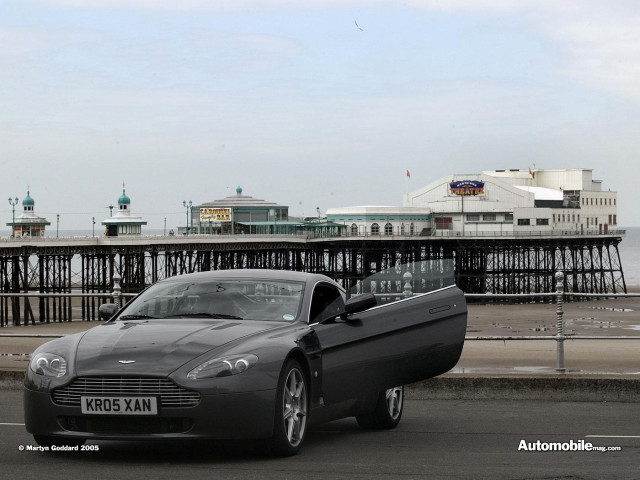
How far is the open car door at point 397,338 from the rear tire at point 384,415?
0.39 meters

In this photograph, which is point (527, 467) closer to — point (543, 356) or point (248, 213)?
point (543, 356)

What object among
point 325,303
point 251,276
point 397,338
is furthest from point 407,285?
point 251,276

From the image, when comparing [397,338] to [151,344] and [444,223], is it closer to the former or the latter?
[151,344]

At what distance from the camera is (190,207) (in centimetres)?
11856

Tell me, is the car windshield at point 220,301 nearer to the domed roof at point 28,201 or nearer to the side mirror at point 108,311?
the side mirror at point 108,311

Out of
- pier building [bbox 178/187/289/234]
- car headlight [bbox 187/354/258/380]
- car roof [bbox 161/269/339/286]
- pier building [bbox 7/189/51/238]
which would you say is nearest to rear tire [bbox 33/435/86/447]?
car headlight [bbox 187/354/258/380]

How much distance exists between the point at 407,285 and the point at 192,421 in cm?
255

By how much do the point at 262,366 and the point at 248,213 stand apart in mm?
108287

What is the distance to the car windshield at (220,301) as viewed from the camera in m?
8.48

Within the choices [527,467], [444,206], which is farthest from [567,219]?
[527,467]

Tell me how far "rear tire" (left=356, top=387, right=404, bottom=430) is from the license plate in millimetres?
2415

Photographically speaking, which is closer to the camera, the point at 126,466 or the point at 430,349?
the point at 126,466

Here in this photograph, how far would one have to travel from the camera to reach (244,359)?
24.9 ft

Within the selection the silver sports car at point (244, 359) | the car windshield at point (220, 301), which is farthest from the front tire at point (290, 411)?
the car windshield at point (220, 301)
